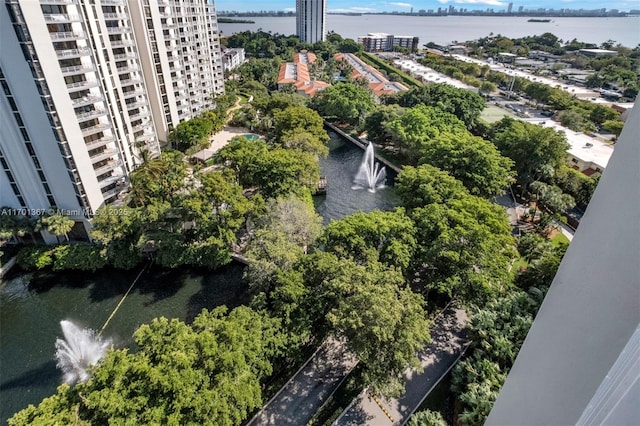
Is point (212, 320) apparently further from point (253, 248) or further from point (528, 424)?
point (528, 424)

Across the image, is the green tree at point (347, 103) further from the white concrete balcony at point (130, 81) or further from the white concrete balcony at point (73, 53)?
the white concrete balcony at point (73, 53)

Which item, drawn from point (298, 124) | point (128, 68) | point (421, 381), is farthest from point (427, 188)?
point (128, 68)

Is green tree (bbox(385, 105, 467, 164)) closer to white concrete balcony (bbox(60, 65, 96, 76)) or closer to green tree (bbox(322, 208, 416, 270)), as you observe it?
green tree (bbox(322, 208, 416, 270))

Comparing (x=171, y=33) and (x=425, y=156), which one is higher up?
(x=171, y=33)

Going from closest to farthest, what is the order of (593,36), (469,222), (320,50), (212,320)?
(212,320) → (469,222) → (320,50) → (593,36)

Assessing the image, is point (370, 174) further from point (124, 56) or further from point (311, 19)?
point (311, 19)

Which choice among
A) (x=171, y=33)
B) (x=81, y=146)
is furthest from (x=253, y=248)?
(x=171, y=33)

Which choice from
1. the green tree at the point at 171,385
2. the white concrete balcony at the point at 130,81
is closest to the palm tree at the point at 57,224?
the white concrete balcony at the point at 130,81
